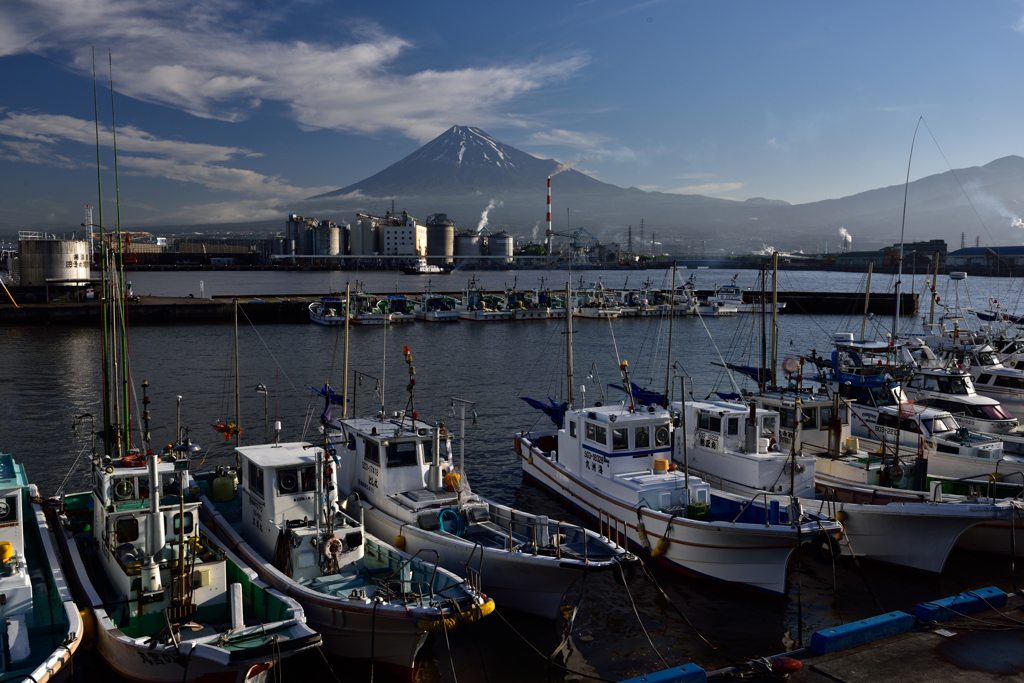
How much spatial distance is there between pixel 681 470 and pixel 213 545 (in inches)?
377

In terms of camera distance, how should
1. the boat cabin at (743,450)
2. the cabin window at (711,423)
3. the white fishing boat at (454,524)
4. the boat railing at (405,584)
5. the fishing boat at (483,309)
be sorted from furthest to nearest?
the fishing boat at (483,309)
the cabin window at (711,423)
the boat cabin at (743,450)
the white fishing boat at (454,524)
the boat railing at (405,584)

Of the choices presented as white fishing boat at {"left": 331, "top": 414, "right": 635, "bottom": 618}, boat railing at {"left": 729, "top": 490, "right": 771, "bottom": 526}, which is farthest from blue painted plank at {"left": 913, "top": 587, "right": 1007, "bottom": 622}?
white fishing boat at {"left": 331, "top": 414, "right": 635, "bottom": 618}

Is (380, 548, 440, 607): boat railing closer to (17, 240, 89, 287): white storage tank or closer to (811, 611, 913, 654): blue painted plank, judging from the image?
(811, 611, 913, 654): blue painted plank

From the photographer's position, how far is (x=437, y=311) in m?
66.9

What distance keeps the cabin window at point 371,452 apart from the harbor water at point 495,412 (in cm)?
117

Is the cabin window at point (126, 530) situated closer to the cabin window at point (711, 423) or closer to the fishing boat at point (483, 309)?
the cabin window at point (711, 423)

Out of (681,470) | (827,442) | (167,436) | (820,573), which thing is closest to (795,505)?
(820,573)

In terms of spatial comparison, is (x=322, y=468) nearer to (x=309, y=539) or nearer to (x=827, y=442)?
(x=309, y=539)

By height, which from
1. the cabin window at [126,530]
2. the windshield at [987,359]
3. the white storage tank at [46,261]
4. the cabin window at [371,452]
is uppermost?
the white storage tank at [46,261]

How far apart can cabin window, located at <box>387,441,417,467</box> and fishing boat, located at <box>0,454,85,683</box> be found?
202 inches

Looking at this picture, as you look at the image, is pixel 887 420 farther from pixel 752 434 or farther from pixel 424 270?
pixel 424 270

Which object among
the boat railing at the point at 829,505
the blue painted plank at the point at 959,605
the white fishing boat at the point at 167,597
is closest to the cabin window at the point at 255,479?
the white fishing boat at the point at 167,597

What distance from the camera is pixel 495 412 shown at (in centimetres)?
2927

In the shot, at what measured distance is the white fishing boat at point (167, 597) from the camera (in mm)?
8281
